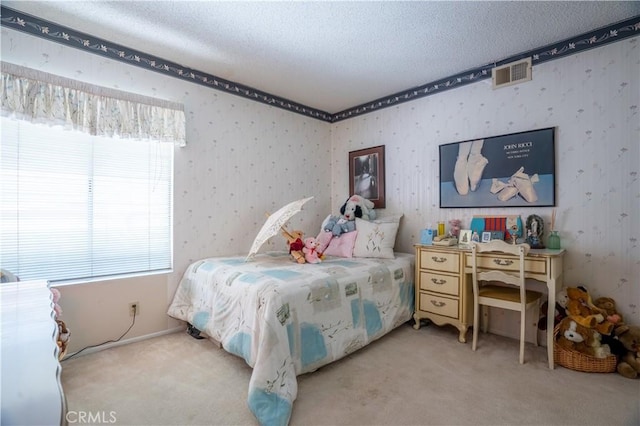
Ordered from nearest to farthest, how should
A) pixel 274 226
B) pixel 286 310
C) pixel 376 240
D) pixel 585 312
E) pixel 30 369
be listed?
pixel 30 369 < pixel 286 310 < pixel 585 312 < pixel 274 226 < pixel 376 240

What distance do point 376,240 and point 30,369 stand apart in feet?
8.91

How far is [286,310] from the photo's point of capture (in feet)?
6.03

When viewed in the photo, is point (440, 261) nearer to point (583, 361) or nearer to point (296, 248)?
point (583, 361)

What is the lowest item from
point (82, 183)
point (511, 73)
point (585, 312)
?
point (585, 312)

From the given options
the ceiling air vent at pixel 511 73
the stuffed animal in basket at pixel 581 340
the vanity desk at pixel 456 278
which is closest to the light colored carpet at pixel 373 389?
the stuffed animal in basket at pixel 581 340

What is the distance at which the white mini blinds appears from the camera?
2.06 meters

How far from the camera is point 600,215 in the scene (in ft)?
7.41

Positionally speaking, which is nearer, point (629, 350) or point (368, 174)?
point (629, 350)

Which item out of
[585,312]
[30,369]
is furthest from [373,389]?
[30,369]

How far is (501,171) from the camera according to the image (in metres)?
2.69

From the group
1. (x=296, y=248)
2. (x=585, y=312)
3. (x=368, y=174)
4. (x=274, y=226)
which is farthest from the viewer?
(x=368, y=174)

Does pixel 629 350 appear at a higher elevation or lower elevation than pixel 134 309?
lower

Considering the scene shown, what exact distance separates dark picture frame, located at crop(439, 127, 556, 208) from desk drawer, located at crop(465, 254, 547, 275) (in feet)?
1.94

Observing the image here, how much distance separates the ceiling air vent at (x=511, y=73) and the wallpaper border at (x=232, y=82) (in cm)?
4
